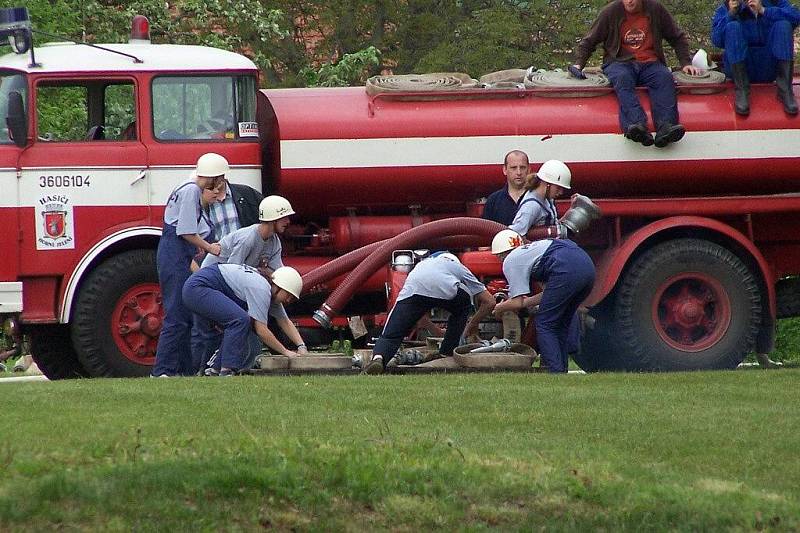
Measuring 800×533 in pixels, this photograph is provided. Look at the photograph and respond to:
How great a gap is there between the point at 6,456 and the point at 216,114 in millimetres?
6637

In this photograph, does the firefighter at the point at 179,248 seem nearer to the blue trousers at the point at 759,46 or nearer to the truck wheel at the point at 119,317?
the truck wheel at the point at 119,317

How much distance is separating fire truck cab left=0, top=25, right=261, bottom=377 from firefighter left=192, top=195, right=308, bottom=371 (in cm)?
69

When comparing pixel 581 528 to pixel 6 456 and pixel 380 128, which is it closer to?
pixel 6 456

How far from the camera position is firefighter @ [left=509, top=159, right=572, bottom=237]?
42.3 feet

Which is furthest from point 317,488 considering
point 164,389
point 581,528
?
point 164,389

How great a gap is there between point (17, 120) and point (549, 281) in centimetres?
476

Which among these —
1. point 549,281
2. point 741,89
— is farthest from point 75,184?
point 741,89

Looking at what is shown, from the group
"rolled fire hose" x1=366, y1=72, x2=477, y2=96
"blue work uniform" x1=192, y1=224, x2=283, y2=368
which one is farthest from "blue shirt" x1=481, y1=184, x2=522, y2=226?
"blue work uniform" x1=192, y1=224, x2=283, y2=368

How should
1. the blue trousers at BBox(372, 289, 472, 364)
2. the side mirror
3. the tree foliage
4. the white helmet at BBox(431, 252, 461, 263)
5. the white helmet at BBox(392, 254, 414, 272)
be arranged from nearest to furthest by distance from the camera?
the blue trousers at BBox(372, 289, 472, 364), the white helmet at BBox(431, 252, 461, 263), the side mirror, the white helmet at BBox(392, 254, 414, 272), the tree foliage

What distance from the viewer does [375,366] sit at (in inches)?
494

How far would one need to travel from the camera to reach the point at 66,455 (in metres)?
7.52

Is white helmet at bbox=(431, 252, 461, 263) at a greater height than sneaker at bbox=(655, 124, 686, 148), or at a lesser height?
lesser

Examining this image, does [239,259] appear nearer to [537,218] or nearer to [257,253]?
[257,253]

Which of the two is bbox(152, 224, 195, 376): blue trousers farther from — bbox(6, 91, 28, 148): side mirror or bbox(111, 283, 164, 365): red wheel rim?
bbox(6, 91, 28, 148): side mirror
